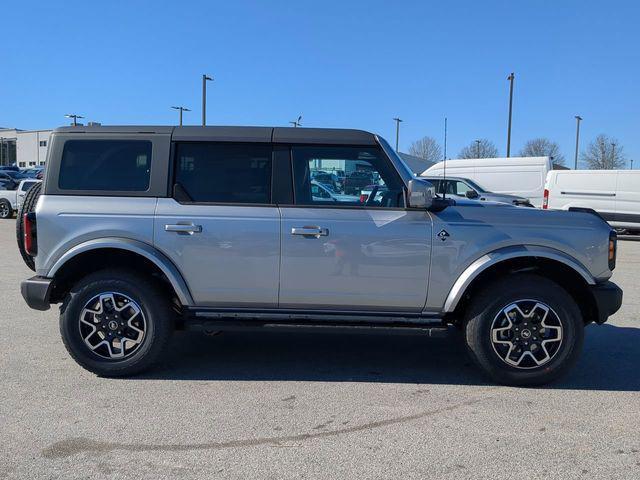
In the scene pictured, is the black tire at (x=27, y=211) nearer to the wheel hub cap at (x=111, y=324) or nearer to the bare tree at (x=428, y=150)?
the wheel hub cap at (x=111, y=324)

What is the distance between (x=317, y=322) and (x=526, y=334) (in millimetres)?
1669

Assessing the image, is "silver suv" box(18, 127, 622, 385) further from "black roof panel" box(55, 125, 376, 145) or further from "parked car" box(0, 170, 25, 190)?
"parked car" box(0, 170, 25, 190)

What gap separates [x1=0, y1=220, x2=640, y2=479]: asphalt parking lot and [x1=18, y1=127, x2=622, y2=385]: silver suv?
0.39m

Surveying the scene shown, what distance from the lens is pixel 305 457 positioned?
3.26 meters

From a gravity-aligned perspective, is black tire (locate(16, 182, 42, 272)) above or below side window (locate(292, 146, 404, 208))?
below

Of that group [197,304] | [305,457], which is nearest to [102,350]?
[197,304]

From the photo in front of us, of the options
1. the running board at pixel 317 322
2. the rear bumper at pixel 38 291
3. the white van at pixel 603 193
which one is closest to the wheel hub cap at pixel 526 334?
the running board at pixel 317 322

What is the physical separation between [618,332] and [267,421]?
4363 millimetres

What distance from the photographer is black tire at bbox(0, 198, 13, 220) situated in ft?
68.6

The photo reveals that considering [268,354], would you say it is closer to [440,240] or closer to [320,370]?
[320,370]

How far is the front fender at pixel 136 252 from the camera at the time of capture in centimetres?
441

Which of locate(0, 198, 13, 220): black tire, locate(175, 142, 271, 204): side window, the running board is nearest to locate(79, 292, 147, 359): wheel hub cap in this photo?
the running board

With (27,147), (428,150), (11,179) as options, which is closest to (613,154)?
(428,150)

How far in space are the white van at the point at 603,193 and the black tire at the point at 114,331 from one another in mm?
14169
